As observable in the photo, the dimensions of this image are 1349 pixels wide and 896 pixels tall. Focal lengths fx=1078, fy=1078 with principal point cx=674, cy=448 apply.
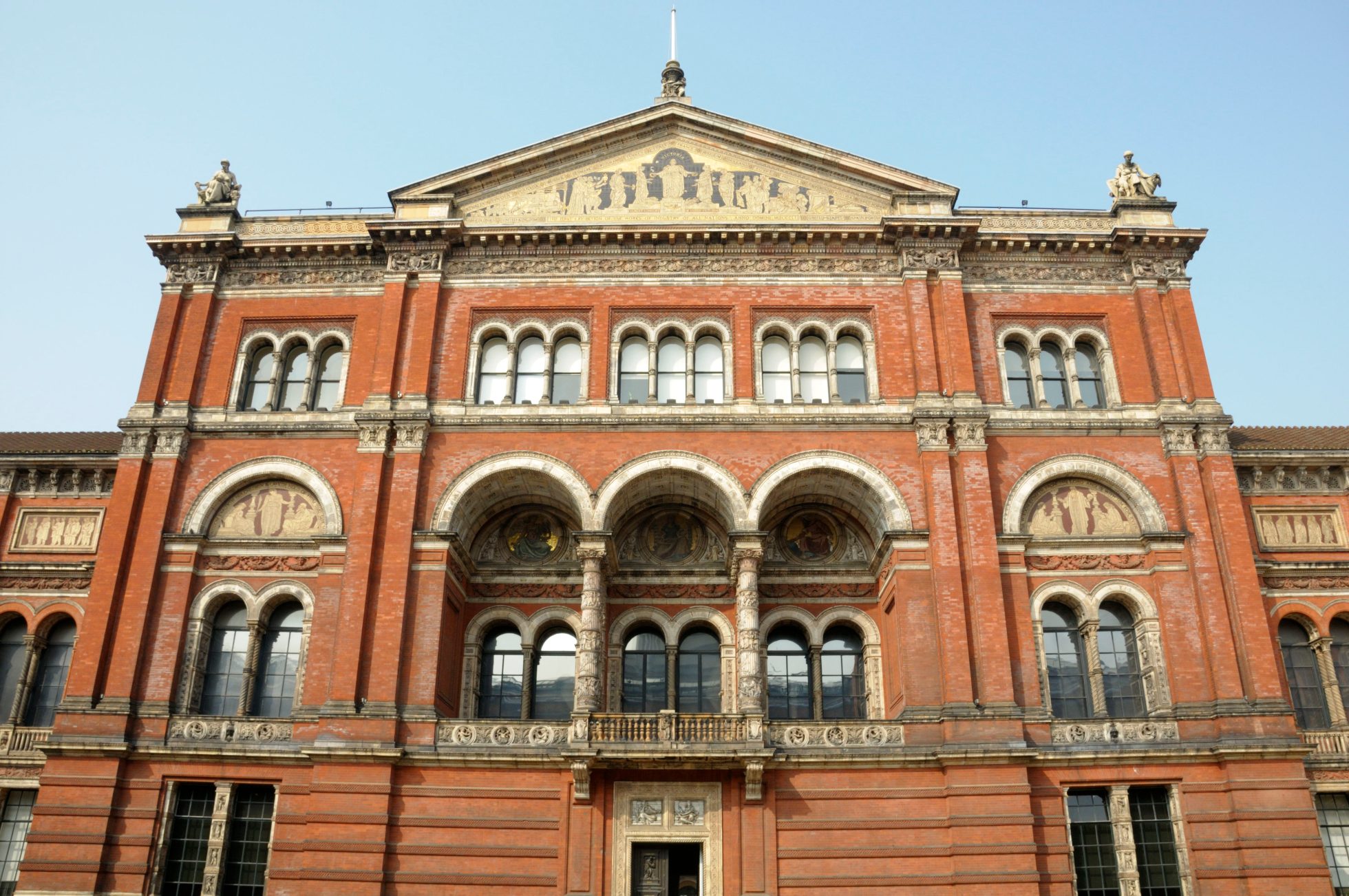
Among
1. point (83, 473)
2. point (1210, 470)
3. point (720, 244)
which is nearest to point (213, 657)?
point (83, 473)

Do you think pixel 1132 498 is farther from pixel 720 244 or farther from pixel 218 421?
pixel 218 421

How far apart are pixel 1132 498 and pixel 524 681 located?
15.4 metres

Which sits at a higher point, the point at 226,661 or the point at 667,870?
the point at 226,661

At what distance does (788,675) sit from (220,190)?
2009 cm

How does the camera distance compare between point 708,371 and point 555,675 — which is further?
point 708,371

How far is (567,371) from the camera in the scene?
90.9ft

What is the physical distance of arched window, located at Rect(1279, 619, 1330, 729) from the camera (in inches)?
1019

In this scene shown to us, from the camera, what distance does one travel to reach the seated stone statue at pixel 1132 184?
1139 inches

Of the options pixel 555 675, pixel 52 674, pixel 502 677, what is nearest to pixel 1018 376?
pixel 555 675

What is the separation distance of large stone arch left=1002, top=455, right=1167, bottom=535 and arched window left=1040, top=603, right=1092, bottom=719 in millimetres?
2270

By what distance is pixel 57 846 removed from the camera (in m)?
22.9

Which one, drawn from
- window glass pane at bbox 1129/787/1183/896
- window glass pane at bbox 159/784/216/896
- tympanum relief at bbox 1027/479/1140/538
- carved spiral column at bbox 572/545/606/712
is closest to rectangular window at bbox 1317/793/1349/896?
window glass pane at bbox 1129/787/1183/896

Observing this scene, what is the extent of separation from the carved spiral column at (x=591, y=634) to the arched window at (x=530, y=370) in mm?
4395

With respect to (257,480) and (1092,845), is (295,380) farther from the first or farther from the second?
(1092,845)
